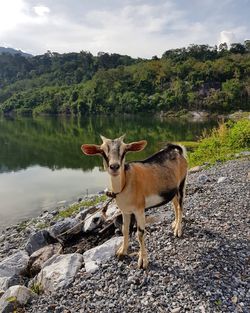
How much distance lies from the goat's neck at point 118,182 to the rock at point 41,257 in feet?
10.9

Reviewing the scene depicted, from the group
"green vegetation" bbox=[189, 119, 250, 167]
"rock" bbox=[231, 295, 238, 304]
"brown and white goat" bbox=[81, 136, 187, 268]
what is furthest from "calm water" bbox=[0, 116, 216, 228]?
"rock" bbox=[231, 295, 238, 304]

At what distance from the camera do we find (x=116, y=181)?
5.82 metres

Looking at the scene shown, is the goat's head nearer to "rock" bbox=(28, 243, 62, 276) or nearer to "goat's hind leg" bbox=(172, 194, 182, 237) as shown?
"goat's hind leg" bbox=(172, 194, 182, 237)

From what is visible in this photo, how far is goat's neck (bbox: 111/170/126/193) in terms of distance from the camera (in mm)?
5793

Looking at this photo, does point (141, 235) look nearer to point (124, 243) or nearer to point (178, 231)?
point (124, 243)

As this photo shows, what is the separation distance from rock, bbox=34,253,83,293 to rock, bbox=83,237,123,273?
19cm

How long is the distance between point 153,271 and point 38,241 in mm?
4722

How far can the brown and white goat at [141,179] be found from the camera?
552cm

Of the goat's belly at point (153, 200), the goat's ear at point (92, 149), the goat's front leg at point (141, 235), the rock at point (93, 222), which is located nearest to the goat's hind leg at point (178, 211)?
the goat's belly at point (153, 200)

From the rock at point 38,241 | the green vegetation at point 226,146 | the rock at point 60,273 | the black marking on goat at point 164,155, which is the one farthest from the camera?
the green vegetation at point 226,146

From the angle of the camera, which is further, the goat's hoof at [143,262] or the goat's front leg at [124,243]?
the goat's front leg at [124,243]

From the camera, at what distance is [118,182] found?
5.84 metres

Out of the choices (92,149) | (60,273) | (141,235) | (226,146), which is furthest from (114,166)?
(226,146)

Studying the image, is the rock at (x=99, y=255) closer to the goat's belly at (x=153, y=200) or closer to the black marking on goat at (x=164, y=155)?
the goat's belly at (x=153, y=200)
